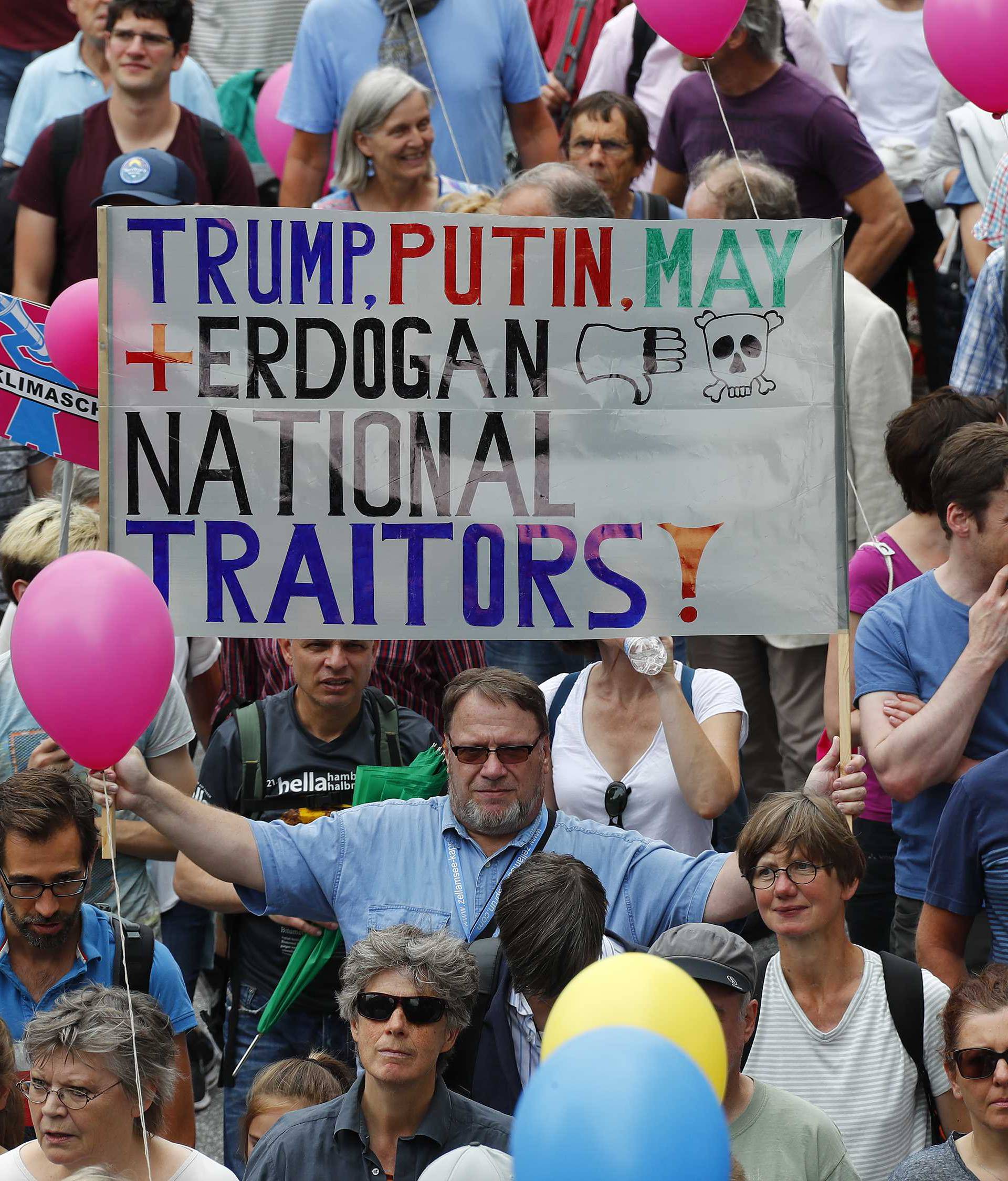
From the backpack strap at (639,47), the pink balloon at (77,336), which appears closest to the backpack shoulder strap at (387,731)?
the pink balloon at (77,336)

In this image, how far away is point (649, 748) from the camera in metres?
5.29

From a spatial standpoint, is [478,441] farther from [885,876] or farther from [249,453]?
[885,876]

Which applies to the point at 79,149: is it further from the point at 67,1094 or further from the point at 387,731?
the point at 67,1094

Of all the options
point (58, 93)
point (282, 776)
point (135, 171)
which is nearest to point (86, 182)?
point (135, 171)

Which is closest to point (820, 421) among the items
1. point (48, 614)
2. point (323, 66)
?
point (48, 614)

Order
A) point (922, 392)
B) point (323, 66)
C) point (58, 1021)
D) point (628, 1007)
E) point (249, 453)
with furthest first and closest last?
point (922, 392)
point (323, 66)
point (249, 453)
point (58, 1021)
point (628, 1007)

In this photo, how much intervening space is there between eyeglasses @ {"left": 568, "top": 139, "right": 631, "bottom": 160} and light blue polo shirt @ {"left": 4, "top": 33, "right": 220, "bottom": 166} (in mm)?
1712

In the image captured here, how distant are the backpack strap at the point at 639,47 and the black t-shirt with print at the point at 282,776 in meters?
4.00

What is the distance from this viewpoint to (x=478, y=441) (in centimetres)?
488

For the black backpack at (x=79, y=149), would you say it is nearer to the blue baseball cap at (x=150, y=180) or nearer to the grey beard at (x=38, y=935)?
the blue baseball cap at (x=150, y=180)

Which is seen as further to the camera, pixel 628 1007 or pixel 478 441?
pixel 478 441

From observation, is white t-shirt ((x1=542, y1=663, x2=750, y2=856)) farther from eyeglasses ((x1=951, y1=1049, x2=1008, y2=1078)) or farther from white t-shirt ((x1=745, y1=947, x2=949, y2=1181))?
eyeglasses ((x1=951, y1=1049, x2=1008, y2=1078))

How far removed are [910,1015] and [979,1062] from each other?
442 mm

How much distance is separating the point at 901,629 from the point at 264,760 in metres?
1.71
